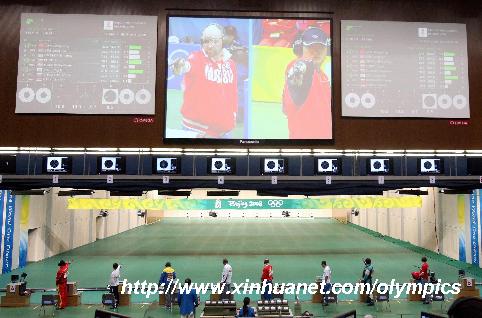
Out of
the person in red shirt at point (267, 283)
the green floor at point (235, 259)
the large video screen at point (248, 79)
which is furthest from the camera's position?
the green floor at point (235, 259)

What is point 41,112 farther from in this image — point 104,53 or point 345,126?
point 345,126

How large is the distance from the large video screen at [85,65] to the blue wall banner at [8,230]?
10960mm

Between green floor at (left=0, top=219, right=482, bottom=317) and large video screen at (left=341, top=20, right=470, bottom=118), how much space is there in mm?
6052

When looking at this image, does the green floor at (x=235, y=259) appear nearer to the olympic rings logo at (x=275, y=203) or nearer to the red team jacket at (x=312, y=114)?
the olympic rings logo at (x=275, y=203)

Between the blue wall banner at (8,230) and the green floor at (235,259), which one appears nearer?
the green floor at (235,259)

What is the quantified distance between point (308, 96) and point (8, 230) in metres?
15.9

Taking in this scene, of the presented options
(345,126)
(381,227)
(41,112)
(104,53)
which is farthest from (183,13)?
(381,227)

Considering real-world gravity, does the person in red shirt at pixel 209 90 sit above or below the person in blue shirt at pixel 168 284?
above

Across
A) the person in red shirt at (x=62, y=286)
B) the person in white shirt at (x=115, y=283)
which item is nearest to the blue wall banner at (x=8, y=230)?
the person in red shirt at (x=62, y=286)

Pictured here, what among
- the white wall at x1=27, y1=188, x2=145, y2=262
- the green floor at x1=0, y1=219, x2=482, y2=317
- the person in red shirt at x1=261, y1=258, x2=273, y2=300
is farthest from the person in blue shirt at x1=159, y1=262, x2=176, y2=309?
the white wall at x1=27, y1=188, x2=145, y2=262

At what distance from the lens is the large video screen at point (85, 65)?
953 centimetres

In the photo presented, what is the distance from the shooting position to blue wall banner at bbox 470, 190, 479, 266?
65.3ft

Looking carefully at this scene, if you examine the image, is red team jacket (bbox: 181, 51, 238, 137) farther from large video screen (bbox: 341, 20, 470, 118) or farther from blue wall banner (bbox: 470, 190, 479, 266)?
blue wall banner (bbox: 470, 190, 479, 266)

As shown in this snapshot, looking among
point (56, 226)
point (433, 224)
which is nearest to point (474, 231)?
point (433, 224)
